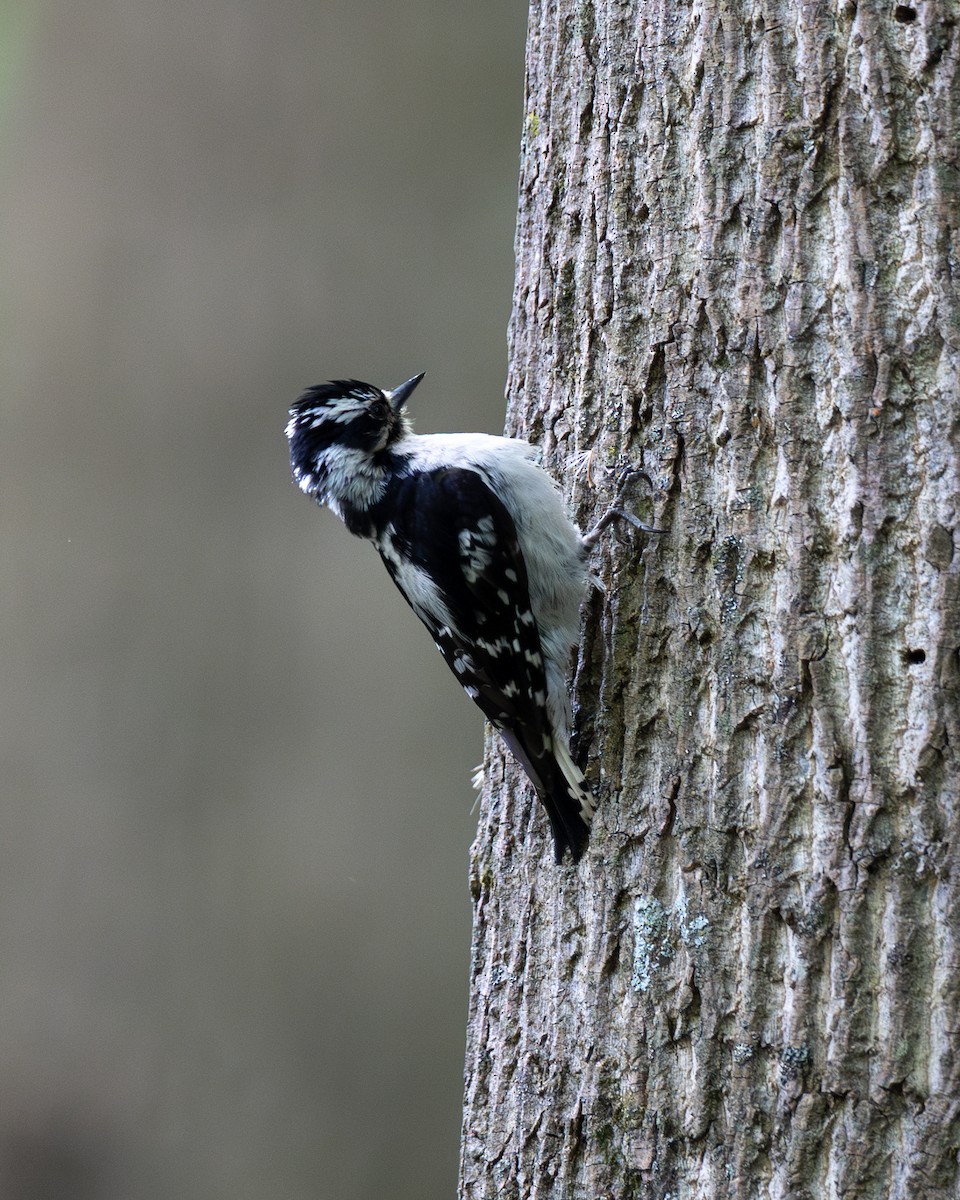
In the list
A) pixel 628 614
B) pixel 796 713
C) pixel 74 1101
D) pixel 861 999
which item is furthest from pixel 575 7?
pixel 74 1101

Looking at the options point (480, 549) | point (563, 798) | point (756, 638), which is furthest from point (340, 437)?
point (756, 638)

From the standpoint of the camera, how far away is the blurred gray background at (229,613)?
5.31 meters

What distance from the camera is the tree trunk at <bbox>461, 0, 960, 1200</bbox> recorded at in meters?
1.73

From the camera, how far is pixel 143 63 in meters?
5.39

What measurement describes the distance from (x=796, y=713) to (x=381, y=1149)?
14.3 feet

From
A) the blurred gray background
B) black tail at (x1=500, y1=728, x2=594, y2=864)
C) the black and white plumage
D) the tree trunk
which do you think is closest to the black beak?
the black and white plumage

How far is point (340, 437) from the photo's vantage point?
2.81 meters

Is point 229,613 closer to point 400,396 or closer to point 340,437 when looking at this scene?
point 400,396

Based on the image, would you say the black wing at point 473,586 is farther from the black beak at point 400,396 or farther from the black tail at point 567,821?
the black beak at point 400,396

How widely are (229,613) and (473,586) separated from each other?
3.11m

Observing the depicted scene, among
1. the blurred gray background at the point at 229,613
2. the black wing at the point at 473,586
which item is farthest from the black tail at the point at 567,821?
the blurred gray background at the point at 229,613

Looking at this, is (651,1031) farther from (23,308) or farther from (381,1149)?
(23,308)

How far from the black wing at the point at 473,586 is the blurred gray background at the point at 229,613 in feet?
8.86

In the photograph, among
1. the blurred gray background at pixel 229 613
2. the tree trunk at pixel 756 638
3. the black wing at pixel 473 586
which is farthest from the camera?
the blurred gray background at pixel 229 613
